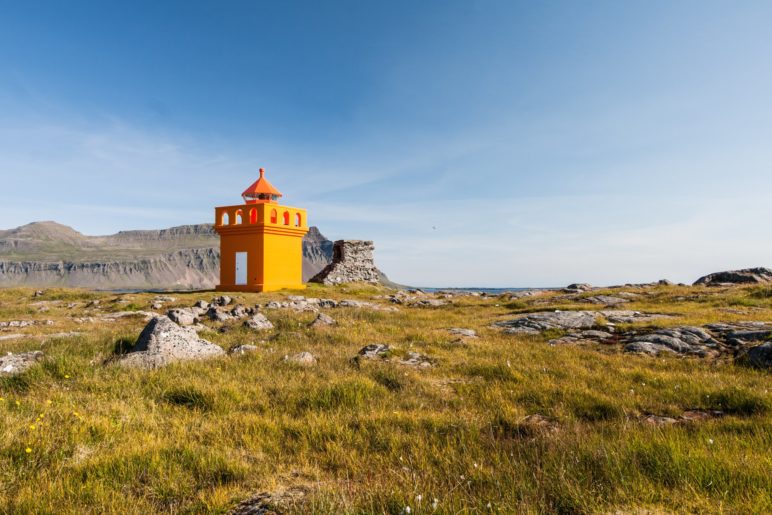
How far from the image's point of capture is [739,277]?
30.5 m

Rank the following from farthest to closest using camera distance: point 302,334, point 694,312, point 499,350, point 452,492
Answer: point 694,312 < point 302,334 < point 499,350 < point 452,492

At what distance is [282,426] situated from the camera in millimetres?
5113

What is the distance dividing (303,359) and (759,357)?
899 cm

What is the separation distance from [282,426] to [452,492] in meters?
2.60

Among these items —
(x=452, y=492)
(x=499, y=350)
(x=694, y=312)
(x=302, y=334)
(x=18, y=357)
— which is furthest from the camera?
(x=694, y=312)

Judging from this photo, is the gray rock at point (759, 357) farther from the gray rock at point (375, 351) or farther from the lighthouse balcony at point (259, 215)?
the lighthouse balcony at point (259, 215)

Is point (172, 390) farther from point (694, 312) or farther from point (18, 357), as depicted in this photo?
point (694, 312)

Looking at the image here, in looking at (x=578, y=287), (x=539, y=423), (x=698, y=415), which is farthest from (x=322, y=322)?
(x=578, y=287)

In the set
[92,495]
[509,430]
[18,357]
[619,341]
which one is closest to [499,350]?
[619,341]

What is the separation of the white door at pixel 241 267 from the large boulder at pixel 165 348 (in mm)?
22085

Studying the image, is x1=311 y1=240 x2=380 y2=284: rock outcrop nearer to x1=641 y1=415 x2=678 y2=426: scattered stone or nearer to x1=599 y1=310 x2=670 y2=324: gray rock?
x1=599 y1=310 x2=670 y2=324: gray rock

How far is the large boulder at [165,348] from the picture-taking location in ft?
25.9

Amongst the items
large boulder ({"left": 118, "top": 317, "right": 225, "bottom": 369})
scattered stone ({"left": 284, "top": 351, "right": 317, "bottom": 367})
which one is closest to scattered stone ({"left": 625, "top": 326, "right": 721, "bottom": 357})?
scattered stone ({"left": 284, "top": 351, "right": 317, "bottom": 367})

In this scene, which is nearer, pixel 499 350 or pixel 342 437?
pixel 342 437
